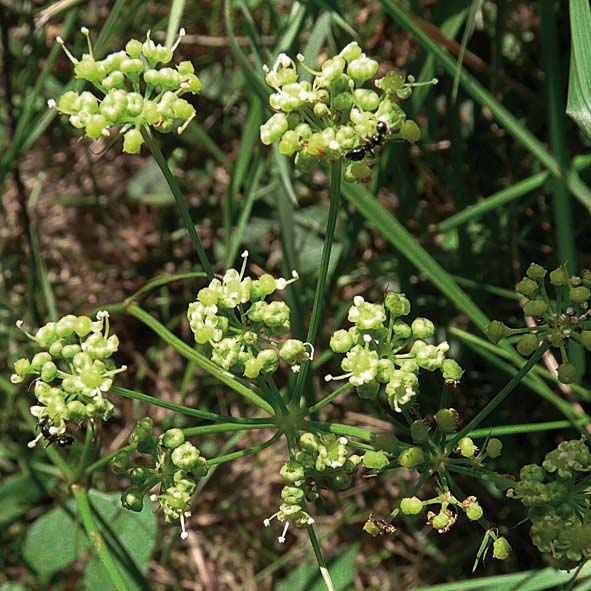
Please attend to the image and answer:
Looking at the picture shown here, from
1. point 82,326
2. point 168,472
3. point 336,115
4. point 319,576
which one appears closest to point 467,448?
point 168,472

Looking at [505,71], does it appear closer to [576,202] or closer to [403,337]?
Result: [576,202]

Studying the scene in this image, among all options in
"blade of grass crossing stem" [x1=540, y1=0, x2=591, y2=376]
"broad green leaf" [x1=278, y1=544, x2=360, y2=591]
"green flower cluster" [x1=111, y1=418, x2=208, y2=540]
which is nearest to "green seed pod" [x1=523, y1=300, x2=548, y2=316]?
"green flower cluster" [x1=111, y1=418, x2=208, y2=540]

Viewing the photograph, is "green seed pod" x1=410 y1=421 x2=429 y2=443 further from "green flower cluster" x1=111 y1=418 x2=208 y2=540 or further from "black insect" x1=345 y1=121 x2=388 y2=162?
"black insect" x1=345 y1=121 x2=388 y2=162

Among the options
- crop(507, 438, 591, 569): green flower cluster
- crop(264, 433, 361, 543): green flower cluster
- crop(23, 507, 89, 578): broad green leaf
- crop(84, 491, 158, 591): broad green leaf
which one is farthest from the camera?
crop(23, 507, 89, 578): broad green leaf

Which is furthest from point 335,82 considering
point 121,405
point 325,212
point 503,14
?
point 121,405

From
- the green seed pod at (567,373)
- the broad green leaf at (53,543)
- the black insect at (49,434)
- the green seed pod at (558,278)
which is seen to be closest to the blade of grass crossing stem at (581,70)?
the green seed pod at (558,278)

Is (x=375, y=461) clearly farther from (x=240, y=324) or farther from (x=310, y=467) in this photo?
(x=240, y=324)
